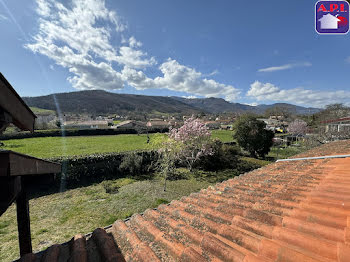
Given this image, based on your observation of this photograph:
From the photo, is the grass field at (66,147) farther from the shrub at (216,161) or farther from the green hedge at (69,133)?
the shrub at (216,161)

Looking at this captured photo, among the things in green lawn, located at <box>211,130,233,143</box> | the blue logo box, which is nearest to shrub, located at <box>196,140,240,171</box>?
the blue logo box

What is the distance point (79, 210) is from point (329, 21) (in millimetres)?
13472

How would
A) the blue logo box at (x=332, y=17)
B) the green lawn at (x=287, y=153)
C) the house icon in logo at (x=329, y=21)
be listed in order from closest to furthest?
the blue logo box at (x=332, y=17), the house icon in logo at (x=329, y=21), the green lawn at (x=287, y=153)

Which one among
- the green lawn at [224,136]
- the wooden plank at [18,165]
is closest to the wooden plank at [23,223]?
the wooden plank at [18,165]

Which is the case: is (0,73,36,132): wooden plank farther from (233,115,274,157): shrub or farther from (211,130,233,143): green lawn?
(211,130,233,143): green lawn


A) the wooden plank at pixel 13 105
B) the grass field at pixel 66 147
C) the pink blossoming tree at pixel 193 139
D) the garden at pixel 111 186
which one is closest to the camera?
the wooden plank at pixel 13 105

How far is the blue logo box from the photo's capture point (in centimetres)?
550

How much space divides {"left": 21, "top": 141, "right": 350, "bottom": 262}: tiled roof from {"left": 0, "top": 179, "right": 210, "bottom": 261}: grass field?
5324mm

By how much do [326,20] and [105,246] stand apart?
9212mm

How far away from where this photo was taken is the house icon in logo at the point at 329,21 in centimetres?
566

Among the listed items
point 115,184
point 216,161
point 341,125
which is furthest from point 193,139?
point 341,125

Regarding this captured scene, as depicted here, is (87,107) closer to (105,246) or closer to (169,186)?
(169,186)

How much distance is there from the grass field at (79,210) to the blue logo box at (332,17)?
10319 mm

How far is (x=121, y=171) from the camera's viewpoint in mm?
14102
